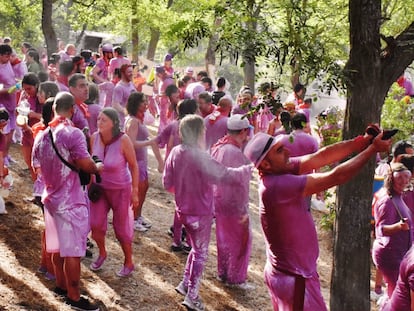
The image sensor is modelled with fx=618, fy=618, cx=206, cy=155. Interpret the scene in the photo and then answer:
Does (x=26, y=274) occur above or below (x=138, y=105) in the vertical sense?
below

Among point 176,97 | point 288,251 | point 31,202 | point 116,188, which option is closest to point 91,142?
point 116,188

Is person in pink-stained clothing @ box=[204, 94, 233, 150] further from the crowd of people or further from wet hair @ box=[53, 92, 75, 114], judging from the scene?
wet hair @ box=[53, 92, 75, 114]

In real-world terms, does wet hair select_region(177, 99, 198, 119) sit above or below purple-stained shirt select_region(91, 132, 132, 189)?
above

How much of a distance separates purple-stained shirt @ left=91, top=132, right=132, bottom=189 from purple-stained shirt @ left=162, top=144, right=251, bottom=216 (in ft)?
1.75

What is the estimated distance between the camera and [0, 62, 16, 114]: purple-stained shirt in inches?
416

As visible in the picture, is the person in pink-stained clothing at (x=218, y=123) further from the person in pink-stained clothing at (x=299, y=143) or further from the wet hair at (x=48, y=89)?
the wet hair at (x=48, y=89)

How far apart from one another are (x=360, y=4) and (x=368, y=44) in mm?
354

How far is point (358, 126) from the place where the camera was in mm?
5672

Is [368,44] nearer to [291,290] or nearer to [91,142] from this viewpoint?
[291,290]

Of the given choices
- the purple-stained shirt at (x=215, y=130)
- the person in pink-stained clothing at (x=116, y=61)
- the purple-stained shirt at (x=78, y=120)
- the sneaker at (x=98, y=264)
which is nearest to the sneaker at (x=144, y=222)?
the purple-stained shirt at (x=215, y=130)

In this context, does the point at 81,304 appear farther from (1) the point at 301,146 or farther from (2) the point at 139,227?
(1) the point at 301,146

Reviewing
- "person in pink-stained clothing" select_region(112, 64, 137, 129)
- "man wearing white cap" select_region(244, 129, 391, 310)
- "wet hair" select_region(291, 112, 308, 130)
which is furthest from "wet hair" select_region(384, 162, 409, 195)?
"person in pink-stained clothing" select_region(112, 64, 137, 129)

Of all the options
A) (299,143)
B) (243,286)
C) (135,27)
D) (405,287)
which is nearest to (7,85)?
(299,143)

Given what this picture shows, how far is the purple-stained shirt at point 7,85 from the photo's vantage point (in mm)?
10570
